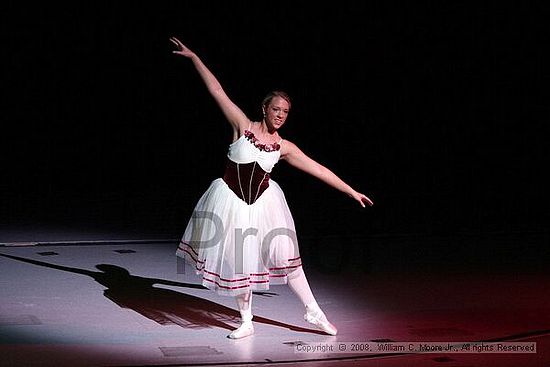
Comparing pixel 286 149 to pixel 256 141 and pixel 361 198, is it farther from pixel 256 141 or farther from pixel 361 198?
pixel 361 198

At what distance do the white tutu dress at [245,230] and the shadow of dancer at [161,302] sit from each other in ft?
1.21

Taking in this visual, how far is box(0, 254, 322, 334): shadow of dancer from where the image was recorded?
5078 mm

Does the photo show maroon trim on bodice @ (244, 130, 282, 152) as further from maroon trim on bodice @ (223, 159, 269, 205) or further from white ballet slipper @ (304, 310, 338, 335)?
white ballet slipper @ (304, 310, 338, 335)

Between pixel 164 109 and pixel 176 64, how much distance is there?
50cm

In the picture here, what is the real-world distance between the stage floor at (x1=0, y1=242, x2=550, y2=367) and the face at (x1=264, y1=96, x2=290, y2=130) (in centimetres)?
98

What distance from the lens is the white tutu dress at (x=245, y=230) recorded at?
468cm

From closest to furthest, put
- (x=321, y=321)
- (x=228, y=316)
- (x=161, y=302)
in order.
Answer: (x=321, y=321), (x=228, y=316), (x=161, y=302)

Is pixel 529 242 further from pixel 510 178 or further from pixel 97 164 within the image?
pixel 97 164

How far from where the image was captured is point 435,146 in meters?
11.0

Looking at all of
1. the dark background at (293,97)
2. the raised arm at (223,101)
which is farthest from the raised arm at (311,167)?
the dark background at (293,97)

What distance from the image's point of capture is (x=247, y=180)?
4742 mm

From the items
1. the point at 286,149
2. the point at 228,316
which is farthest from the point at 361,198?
the point at 228,316

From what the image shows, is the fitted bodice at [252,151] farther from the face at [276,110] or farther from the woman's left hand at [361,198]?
the woman's left hand at [361,198]

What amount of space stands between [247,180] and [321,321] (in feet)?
2.39
